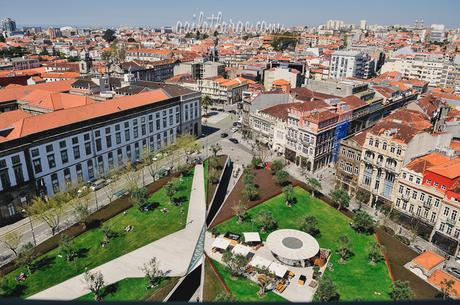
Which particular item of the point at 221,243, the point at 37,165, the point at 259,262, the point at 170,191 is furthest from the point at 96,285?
the point at 37,165

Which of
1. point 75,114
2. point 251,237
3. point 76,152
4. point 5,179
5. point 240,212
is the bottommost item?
point 251,237

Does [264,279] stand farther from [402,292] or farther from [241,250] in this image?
[402,292]

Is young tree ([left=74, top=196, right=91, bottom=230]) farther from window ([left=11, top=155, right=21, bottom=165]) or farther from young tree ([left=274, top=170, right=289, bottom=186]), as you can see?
young tree ([left=274, top=170, right=289, bottom=186])

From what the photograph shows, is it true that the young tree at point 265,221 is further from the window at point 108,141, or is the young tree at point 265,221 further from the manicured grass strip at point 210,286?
the window at point 108,141

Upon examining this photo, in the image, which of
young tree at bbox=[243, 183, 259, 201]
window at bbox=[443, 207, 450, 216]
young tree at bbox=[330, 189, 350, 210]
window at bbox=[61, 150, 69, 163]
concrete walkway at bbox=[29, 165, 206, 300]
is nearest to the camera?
concrete walkway at bbox=[29, 165, 206, 300]

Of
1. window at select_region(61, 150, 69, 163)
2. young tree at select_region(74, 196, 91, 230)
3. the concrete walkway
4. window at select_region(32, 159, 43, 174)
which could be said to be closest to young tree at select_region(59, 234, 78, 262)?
the concrete walkway

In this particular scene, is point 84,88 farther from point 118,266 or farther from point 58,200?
point 118,266

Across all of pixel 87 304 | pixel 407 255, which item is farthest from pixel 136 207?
pixel 87 304
